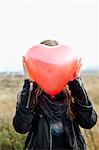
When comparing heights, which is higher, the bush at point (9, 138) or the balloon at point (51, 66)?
the balloon at point (51, 66)

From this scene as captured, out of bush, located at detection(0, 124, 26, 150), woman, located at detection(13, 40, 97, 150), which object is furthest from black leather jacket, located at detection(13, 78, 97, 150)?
bush, located at detection(0, 124, 26, 150)

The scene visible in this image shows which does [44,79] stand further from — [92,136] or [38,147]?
[92,136]

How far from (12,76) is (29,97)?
91 centimetres

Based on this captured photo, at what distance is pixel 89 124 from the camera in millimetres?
1601

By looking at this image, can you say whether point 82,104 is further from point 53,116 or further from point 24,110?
point 24,110

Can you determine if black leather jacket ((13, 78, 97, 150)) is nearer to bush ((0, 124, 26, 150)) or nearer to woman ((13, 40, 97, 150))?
woman ((13, 40, 97, 150))

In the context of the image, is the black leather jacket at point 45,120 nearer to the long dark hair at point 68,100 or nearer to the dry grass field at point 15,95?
the long dark hair at point 68,100

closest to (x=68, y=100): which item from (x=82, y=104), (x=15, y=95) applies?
(x=82, y=104)

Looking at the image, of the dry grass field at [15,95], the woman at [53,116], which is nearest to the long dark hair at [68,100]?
the woman at [53,116]

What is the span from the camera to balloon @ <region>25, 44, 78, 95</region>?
1566 millimetres

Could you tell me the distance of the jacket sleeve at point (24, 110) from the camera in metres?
1.53

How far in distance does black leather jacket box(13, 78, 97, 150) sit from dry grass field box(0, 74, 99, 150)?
2.56 feet

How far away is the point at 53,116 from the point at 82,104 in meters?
0.13

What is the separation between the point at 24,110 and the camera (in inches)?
60.4
